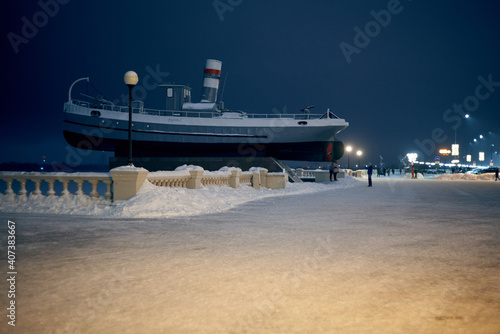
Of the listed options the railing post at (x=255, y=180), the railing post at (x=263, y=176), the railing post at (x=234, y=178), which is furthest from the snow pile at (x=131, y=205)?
the railing post at (x=263, y=176)

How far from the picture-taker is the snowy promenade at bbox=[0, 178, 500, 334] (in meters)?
2.95

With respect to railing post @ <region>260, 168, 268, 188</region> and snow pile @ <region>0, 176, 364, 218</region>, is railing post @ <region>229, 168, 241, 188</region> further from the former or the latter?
snow pile @ <region>0, 176, 364, 218</region>

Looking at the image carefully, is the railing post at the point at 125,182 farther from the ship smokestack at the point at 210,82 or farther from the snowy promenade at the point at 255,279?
the ship smokestack at the point at 210,82

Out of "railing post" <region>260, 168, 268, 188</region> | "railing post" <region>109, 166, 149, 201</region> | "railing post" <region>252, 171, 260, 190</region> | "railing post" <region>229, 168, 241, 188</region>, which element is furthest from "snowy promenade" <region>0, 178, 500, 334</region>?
"railing post" <region>260, 168, 268, 188</region>

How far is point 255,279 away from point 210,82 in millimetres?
32613

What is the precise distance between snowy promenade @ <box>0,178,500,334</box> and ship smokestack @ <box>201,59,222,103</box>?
2848cm

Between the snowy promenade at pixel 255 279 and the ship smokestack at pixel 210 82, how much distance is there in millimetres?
28479

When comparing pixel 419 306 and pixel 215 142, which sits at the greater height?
pixel 215 142

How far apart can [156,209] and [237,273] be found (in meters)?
6.20

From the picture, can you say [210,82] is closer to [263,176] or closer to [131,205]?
[263,176]

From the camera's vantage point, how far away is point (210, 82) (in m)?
35.0

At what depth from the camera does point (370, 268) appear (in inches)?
180

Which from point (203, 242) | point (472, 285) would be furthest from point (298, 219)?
point (472, 285)

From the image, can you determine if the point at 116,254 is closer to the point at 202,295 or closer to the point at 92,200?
the point at 202,295
